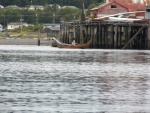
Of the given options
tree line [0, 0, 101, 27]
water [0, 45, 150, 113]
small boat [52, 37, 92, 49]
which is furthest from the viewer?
tree line [0, 0, 101, 27]

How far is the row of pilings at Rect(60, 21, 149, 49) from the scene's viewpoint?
95938 millimetres

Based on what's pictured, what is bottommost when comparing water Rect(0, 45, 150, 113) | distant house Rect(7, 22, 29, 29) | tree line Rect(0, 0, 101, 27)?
distant house Rect(7, 22, 29, 29)

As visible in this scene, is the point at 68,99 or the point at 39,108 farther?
the point at 68,99

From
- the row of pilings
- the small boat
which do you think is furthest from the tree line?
the row of pilings

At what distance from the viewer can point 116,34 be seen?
315 feet

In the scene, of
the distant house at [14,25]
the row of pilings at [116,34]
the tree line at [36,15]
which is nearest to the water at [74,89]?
the row of pilings at [116,34]

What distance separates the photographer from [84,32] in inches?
3979

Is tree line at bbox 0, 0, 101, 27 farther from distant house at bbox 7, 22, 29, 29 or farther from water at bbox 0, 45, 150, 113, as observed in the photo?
water at bbox 0, 45, 150, 113

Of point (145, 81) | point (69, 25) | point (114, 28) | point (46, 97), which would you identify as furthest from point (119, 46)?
point (46, 97)

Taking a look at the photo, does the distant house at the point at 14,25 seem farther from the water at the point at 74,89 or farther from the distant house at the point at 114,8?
the water at the point at 74,89

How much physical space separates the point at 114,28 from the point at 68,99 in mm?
63270

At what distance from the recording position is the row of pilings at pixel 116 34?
9594cm

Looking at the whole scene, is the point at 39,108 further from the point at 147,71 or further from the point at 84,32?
the point at 84,32

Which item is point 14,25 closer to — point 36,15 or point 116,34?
point 36,15
